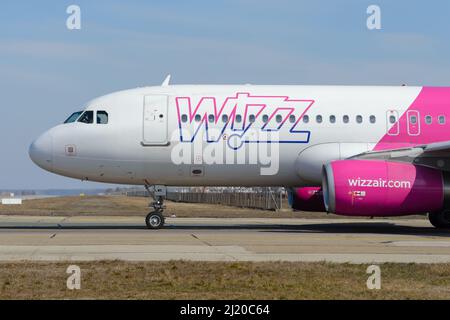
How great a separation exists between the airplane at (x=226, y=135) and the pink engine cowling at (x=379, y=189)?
1.02 m

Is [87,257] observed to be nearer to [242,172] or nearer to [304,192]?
[242,172]

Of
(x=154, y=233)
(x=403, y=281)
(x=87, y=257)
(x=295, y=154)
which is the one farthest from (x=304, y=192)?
(x=403, y=281)

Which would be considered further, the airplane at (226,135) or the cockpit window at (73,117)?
the cockpit window at (73,117)

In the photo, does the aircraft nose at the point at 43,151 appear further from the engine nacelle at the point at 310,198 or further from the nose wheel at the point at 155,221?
the engine nacelle at the point at 310,198

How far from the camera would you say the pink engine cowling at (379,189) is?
63.9ft

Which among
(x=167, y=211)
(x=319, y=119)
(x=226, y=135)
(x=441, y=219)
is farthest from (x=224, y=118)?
(x=167, y=211)

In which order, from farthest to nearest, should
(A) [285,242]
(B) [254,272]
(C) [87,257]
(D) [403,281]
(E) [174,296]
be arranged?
(A) [285,242] → (C) [87,257] → (B) [254,272] → (D) [403,281] → (E) [174,296]

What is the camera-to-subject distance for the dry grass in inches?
373

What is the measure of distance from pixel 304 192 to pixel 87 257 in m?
11.6

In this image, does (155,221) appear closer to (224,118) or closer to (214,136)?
(214,136)

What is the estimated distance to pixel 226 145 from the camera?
21.4 metres

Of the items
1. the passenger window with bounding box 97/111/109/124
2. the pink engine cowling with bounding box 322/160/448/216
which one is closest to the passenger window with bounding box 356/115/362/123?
the pink engine cowling with bounding box 322/160/448/216

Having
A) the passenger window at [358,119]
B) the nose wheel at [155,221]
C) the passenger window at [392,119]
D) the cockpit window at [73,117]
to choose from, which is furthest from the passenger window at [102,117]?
the passenger window at [392,119]

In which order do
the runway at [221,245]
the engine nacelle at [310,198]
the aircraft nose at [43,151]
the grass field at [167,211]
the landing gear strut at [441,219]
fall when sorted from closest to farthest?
the runway at [221,245]
the aircraft nose at [43,151]
the landing gear strut at [441,219]
the engine nacelle at [310,198]
the grass field at [167,211]
